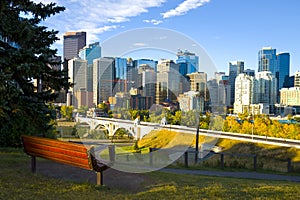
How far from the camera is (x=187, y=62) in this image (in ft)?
17.0

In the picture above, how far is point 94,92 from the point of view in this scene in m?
5.71

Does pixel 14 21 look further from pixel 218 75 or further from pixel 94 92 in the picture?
pixel 218 75

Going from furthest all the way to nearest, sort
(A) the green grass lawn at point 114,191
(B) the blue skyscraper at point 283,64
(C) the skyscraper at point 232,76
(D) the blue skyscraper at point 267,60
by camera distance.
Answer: (D) the blue skyscraper at point 267,60 → (B) the blue skyscraper at point 283,64 → (C) the skyscraper at point 232,76 → (A) the green grass lawn at point 114,191

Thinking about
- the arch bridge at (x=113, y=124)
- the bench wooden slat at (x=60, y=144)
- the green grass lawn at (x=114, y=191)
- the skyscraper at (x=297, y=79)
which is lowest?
the green grass lawn at (x=114, y=191)

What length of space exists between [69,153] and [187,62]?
93.0 inches

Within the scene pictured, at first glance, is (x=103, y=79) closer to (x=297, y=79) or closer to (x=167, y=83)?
(x=167, y=83)

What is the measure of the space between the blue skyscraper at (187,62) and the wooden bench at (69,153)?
5.85ft

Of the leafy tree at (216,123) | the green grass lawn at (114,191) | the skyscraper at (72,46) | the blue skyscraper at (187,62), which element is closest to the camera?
the green grass lawn at (114,191)

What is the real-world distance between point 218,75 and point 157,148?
71.4 inches

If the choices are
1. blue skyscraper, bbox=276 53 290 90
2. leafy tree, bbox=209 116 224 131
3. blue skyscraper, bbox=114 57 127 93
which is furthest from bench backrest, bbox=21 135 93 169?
blue skyscraper, bbox=276 53 290 90

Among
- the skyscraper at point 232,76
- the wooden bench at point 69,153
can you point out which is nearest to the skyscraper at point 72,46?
the skyscraper at point 232,76

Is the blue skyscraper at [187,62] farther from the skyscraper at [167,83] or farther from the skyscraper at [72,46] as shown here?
the skyscraper at [72,46]

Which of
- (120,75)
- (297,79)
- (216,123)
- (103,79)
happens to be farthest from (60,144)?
(297,79)

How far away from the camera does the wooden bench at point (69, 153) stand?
4645mm
